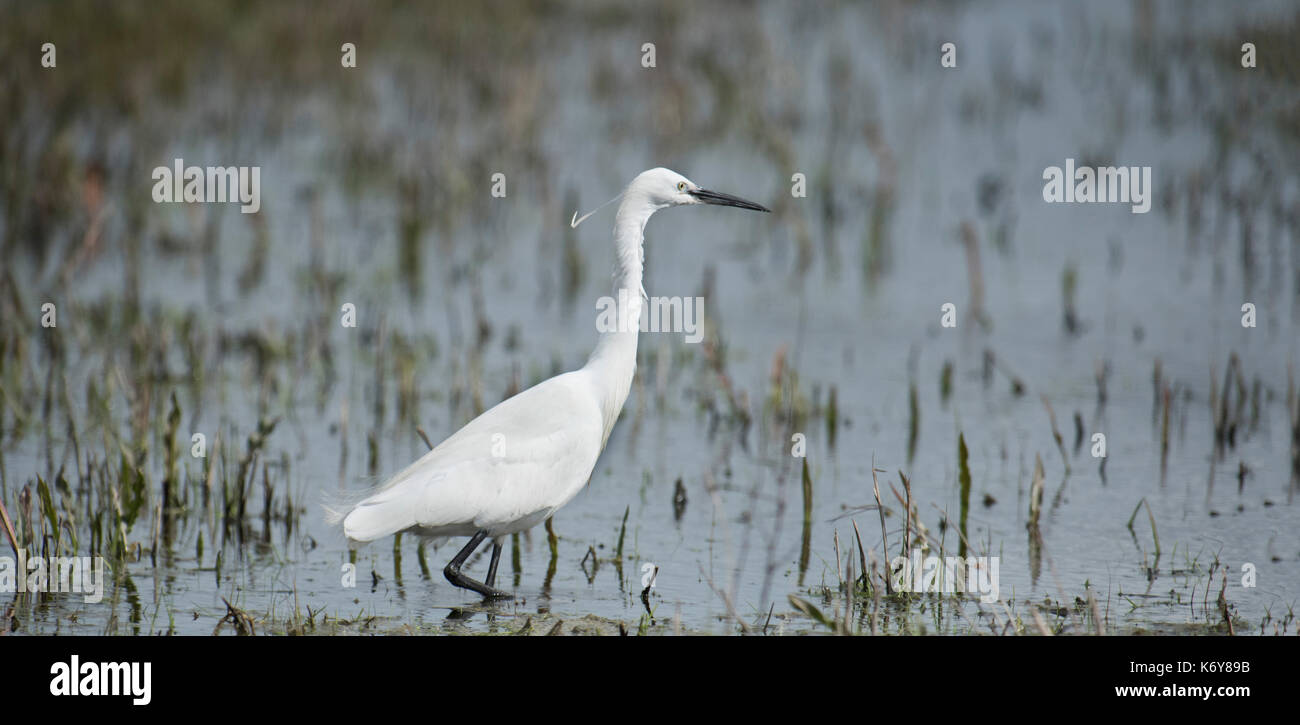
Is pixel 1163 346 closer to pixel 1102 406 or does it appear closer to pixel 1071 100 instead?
pixel 1102 406

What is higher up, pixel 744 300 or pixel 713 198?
pixel 713 198

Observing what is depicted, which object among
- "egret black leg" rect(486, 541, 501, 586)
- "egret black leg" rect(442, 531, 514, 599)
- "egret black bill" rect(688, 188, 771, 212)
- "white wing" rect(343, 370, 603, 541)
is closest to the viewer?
"white wing" rect(343, 370, 603, 541)

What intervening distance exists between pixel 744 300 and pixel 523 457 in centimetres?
533

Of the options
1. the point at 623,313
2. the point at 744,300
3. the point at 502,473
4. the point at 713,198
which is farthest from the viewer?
the point at 744,300

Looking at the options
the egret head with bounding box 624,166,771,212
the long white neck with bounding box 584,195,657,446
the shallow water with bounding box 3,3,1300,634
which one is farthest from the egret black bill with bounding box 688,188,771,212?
the shallow water with bounding box 3,3,1300,634

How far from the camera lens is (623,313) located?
22.3ft

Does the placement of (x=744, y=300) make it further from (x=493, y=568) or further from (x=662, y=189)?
(x=493, y=568)

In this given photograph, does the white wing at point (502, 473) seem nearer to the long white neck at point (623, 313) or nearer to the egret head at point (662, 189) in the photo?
the long white neck at point (623, 313)

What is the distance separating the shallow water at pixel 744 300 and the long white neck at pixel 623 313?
2.17 ft

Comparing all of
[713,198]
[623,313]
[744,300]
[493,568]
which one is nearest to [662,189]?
[713,198]

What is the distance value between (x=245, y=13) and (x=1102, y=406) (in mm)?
12757

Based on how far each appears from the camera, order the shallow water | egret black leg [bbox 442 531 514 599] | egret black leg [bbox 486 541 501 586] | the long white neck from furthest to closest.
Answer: the shallow water → the long white neck → egret black leg [bbox 486 541 501 586] → egret black leg [bbox 442 531 514 599]

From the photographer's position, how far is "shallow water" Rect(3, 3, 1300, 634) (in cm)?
687

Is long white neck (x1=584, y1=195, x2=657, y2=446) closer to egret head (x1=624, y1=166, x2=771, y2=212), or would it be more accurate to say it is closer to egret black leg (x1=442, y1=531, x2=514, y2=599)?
egret head (x1=624, y1=166, x2=771, y2=212)
